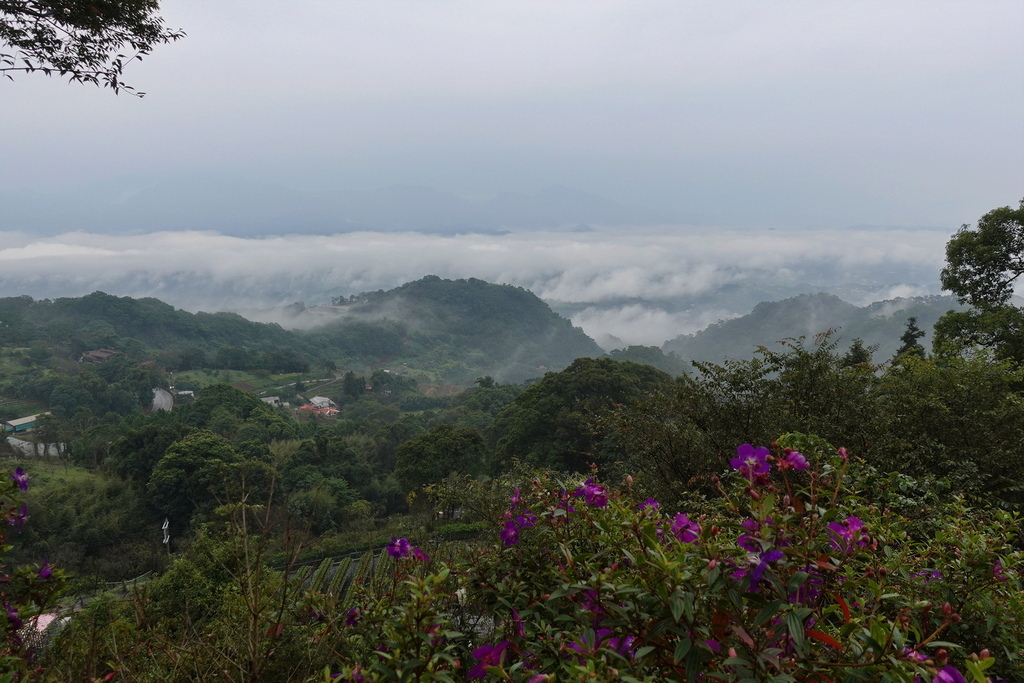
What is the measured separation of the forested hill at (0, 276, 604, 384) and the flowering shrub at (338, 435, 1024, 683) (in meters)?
69.3

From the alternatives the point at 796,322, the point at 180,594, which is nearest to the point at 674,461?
the point at 180,594

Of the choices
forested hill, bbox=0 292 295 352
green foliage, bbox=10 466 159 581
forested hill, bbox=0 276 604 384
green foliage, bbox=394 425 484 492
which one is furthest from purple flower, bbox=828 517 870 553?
forested hill, bbox=0 292 295 352

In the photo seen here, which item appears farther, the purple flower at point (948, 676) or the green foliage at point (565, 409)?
the green foliage at point (565, 409)

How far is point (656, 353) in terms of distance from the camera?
7338cm

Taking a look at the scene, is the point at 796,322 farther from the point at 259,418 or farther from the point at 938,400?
the point at 938,400

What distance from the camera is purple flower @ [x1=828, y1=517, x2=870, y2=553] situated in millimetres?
1323

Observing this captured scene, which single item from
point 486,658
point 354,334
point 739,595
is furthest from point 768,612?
point 354,334

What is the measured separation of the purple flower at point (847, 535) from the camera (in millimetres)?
1323

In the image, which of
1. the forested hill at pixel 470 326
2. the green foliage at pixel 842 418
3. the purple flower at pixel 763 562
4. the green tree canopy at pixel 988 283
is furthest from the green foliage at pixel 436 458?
the forested hill at pixel 470 326

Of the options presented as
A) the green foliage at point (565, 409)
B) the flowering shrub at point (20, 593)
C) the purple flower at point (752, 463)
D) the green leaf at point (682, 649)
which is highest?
the purple flower at point (752, 463)

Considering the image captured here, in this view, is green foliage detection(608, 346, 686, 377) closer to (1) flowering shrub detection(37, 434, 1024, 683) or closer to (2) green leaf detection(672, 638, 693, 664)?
(1) flowering shrub detection(37, 434, 1024, 683)

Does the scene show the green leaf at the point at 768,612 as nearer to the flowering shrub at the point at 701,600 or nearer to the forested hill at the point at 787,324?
the flowering shrub at the point at 701,600

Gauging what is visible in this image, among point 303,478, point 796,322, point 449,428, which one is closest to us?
point 449,428

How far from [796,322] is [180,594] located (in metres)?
145
